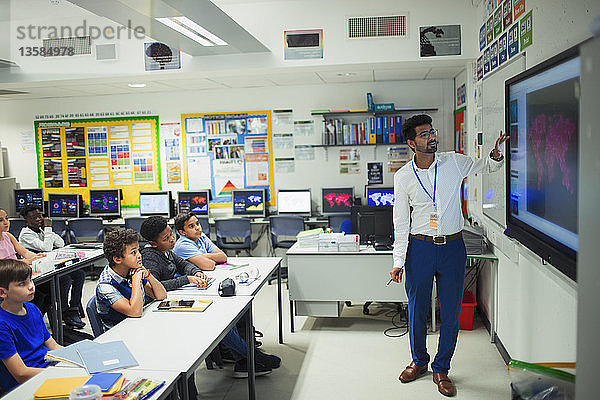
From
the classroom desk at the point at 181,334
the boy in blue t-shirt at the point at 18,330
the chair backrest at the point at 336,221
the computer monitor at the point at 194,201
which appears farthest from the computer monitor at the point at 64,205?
the boy in blue t-shirt at the point at 18,330

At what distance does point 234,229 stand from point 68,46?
298cm

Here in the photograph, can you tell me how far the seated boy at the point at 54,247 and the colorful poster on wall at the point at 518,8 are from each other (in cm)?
468

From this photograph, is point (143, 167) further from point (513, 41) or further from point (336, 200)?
point (513, 41)

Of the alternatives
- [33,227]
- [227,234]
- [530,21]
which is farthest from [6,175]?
[530,21]

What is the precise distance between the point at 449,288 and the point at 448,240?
1.10 feet

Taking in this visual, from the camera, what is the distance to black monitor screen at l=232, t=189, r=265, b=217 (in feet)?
25.0

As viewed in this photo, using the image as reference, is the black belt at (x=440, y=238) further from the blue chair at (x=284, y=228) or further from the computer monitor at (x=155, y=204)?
the computer monitor at (x=155, y=204)

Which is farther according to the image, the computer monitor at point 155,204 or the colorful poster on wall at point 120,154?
the colorful poster on wall at point 120,154

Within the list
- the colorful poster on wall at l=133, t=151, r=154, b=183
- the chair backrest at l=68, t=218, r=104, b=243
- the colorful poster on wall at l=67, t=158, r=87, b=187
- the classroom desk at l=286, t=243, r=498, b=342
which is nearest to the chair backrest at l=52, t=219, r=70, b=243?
the chair backrest at l=68, t=218, r=104, b=243

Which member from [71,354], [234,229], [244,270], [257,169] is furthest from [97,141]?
[71,354]

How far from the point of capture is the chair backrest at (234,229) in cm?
722

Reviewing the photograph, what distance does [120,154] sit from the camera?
8102 mm

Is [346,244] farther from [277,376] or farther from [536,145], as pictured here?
[536,145]

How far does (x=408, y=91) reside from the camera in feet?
23.8
